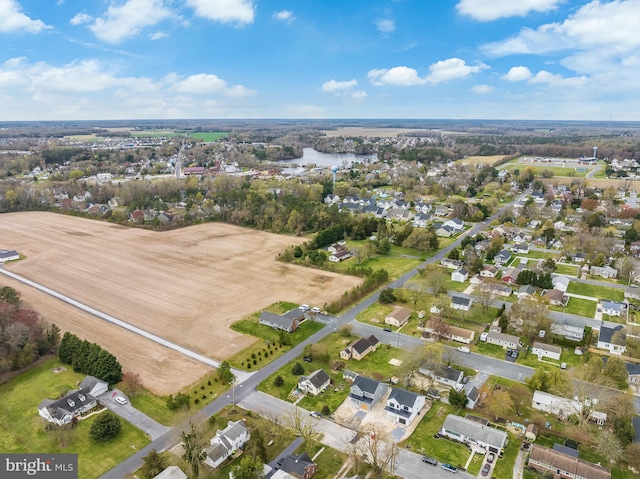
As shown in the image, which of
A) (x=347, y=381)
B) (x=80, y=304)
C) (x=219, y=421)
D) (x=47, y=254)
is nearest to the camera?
(x=219, y=421)

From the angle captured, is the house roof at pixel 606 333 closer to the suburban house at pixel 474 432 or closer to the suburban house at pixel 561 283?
the suburban house at pixel 561 283

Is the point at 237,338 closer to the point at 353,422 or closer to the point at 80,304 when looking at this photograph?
the point at 353,422

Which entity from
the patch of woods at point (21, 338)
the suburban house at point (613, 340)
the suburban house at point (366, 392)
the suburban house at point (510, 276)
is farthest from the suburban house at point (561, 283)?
the patch of woods at point (21, 338)

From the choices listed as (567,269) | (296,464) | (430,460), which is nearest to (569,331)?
(567,269)

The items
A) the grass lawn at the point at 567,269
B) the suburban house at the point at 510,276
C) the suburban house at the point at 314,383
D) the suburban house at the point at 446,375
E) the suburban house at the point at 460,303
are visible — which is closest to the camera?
the suburban house at the point at 314,383

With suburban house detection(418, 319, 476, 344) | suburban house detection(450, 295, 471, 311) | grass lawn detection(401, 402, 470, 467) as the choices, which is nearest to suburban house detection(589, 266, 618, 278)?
suburban house detection(450, 295, 471, 311)

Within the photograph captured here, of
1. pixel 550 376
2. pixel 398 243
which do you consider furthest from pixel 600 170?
pixel 550 376
